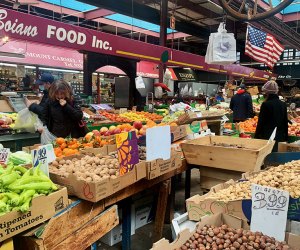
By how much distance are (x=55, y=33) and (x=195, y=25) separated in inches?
396

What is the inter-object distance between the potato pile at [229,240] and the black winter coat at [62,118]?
267 cm

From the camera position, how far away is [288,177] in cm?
230

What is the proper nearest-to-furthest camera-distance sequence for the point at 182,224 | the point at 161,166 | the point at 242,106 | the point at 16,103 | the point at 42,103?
the point at 182,224, the point at 161,166, the point at 42,103, the point at 16,103, the point at 242,106

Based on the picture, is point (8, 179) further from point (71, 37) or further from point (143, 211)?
point (71, 37)

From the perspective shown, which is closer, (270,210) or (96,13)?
(270,210)

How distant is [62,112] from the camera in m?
4.05

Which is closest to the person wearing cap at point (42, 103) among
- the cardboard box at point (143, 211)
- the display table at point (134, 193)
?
the cardboard box at point (143, 211)

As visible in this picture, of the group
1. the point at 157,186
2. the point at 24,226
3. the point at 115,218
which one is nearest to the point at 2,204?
the point at 24,226

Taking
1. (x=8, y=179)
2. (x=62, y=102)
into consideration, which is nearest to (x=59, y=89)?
(x=62, y=102)

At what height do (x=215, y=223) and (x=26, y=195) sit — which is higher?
(x=26, y=195)

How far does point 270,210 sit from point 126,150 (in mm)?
1162

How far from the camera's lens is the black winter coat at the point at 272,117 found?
445 centimetres

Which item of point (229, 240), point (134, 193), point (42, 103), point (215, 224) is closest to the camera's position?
point (229, 240)

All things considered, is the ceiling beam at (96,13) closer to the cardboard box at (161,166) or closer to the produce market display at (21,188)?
the cardboard box at (161,166)
